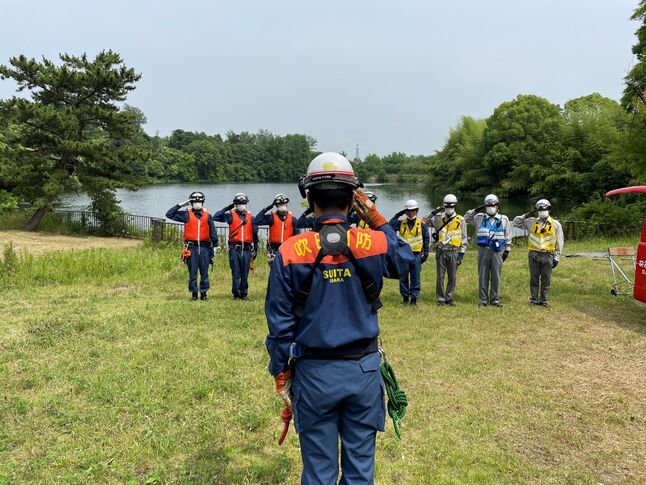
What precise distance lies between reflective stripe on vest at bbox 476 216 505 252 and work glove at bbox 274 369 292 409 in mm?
7021

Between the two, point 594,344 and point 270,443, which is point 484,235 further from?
point 270,443

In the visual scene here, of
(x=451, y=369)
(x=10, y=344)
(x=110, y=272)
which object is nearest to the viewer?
(x=451, y=369)

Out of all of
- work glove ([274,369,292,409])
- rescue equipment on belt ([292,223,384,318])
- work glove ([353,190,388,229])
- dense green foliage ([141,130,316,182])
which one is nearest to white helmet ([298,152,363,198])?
work glove ([353,190,388,229])

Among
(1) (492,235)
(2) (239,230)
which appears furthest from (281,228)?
(1) (492,235)

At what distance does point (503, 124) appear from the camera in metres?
50.8

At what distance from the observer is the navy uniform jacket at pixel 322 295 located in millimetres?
2410

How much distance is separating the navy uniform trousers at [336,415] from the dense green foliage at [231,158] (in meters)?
85.7

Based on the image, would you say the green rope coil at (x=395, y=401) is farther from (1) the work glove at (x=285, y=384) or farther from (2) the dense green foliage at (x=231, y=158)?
(2) the dense green foliage at (x=231, y=158)

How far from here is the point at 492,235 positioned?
28.8ft

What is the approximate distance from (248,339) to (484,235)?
4.85 metres

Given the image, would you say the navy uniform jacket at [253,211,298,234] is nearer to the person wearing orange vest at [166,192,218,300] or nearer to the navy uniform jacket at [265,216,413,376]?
the person wearing orange vest at [166,192,218,300]

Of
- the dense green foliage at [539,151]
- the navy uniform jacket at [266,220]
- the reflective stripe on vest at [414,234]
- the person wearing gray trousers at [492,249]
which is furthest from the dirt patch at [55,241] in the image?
the dense green foliage at [539,151]

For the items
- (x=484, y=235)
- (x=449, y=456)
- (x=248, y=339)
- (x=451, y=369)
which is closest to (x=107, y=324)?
(x=248, y=339)

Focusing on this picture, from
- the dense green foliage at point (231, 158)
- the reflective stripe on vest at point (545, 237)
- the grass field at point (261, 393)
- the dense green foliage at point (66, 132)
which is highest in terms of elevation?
the dense green foliage at point (231, 158)
